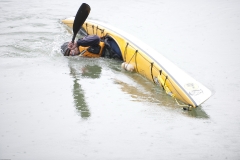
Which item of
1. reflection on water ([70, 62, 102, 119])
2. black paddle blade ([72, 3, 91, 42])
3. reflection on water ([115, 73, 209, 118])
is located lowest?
reflection on water ([70, 62, 102, 119])

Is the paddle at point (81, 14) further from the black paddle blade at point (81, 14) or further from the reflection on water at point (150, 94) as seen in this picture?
the reflection on water at point (150, 94)

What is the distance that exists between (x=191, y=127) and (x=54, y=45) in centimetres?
407

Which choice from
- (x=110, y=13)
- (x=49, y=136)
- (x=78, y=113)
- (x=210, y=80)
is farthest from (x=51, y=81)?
(x=110, y=13)

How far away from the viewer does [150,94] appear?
168 inches

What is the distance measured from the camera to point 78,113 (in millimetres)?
3646

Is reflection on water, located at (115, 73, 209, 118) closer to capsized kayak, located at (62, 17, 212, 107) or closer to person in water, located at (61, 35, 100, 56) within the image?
capsized kayak, located at (62, 17, 212, 107)

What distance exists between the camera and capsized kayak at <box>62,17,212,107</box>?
3.92 metres

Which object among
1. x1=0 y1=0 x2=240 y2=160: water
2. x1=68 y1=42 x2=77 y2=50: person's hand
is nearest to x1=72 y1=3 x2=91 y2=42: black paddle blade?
x1=68 y1=42 x2=77 y2=50: person's hand

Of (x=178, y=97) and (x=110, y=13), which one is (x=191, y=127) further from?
(x=110, y=13)

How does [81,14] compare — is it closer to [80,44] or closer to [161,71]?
[80,44]

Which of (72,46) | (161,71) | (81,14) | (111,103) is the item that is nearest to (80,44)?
(72,46)

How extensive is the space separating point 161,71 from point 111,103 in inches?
34.4

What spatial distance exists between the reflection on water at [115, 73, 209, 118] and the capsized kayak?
0.08 metres

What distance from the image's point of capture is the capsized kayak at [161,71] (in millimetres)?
3917
